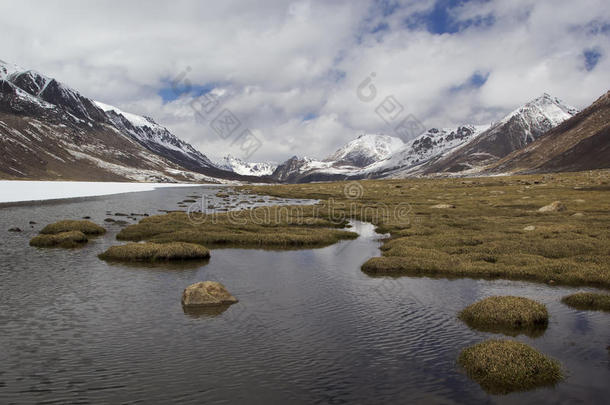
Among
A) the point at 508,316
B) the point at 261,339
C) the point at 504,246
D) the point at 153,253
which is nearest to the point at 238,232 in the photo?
the point at 153,253

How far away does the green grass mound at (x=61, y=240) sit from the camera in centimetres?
4747

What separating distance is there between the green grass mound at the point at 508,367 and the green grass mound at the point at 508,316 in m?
4.43

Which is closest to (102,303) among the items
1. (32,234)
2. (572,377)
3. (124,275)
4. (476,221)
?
(124,275)

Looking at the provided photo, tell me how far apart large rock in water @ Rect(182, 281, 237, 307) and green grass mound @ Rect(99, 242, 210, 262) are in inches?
545

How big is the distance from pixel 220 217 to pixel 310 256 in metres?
32.6

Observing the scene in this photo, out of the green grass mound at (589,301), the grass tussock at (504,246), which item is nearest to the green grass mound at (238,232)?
the grass tussock at (504,246)

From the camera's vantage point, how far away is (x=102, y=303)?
2766cm

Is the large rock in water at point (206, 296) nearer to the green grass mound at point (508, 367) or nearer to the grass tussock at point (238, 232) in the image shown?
the green grass mound at point (508, 367)

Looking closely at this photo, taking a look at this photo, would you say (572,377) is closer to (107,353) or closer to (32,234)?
(107,353)

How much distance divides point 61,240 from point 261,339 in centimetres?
3672

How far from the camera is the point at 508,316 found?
24.8 m

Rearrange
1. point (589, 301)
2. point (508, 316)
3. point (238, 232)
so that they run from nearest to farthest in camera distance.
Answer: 1. point (508, 316)
2. point (589, 301)
3. point (238, 232)

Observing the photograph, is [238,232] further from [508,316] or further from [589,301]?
[589,301]

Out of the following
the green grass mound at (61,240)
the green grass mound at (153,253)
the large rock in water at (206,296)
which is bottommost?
the large rock in water at (206,296)
